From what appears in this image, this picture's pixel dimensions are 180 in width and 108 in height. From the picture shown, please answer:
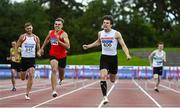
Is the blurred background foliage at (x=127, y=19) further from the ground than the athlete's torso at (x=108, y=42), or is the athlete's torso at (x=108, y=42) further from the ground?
the blurred background foliage at (x=127, y=19)

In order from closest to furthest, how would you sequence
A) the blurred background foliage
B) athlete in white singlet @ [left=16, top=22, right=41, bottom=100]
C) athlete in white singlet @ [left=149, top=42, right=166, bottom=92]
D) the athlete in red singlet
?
the athlete in red singlet, athlete in white singlet @ [left=16, top=22, right=41, bottom=100], athlete in white singlet @ [left=149, top=42, right=166, bottom=92], the blurred background foliage

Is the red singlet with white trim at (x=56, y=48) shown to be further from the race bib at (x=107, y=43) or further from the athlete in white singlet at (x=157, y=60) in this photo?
the athlete in white singlet at (x=157, y=60)

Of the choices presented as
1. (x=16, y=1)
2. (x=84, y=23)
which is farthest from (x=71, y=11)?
(x=16, y=1)

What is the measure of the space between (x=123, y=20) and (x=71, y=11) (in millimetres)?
9964

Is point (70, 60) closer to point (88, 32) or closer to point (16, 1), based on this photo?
point (16, 1)

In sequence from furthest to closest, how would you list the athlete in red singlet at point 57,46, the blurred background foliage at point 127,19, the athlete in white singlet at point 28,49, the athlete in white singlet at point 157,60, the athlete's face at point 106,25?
the blurred background foliage at point 127,19, the athlete in white singlet at point 157,60, the athlete in white singlet at point 28,49, the athlete in red singlet at point 57,46, the athlete's face at point 106,25

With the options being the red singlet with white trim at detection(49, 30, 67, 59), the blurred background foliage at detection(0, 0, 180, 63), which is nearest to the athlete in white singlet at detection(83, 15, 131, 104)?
the red singlet with white trim at detection(49, 30, 67, 59)

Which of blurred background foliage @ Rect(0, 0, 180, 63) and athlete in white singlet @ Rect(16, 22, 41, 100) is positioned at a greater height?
blurred background foliage @ Rect(0, 0, 180, 63)

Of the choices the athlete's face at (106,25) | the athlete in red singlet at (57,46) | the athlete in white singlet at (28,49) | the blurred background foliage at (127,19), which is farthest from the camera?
the blurred background foliage at (127,19)

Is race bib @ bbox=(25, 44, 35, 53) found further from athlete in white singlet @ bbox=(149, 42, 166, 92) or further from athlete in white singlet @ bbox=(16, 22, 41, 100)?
athlete in white singlet @ bbox=(149, 42, 166, 92)

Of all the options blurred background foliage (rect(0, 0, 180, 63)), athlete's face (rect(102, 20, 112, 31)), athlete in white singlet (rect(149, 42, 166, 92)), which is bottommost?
athlete in white singlet (rect(149, 42, 166, 92))

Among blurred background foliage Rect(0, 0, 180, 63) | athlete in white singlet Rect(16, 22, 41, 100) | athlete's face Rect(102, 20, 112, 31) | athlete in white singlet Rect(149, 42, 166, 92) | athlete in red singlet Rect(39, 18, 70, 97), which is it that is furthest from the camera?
blurred background foliage Rect(0, 0, 180, 63)

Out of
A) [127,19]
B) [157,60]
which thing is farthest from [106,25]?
[127,19]

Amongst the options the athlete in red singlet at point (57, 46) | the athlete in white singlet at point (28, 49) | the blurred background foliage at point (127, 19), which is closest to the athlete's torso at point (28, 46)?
the athlete in white singlet at point (28, 49)
